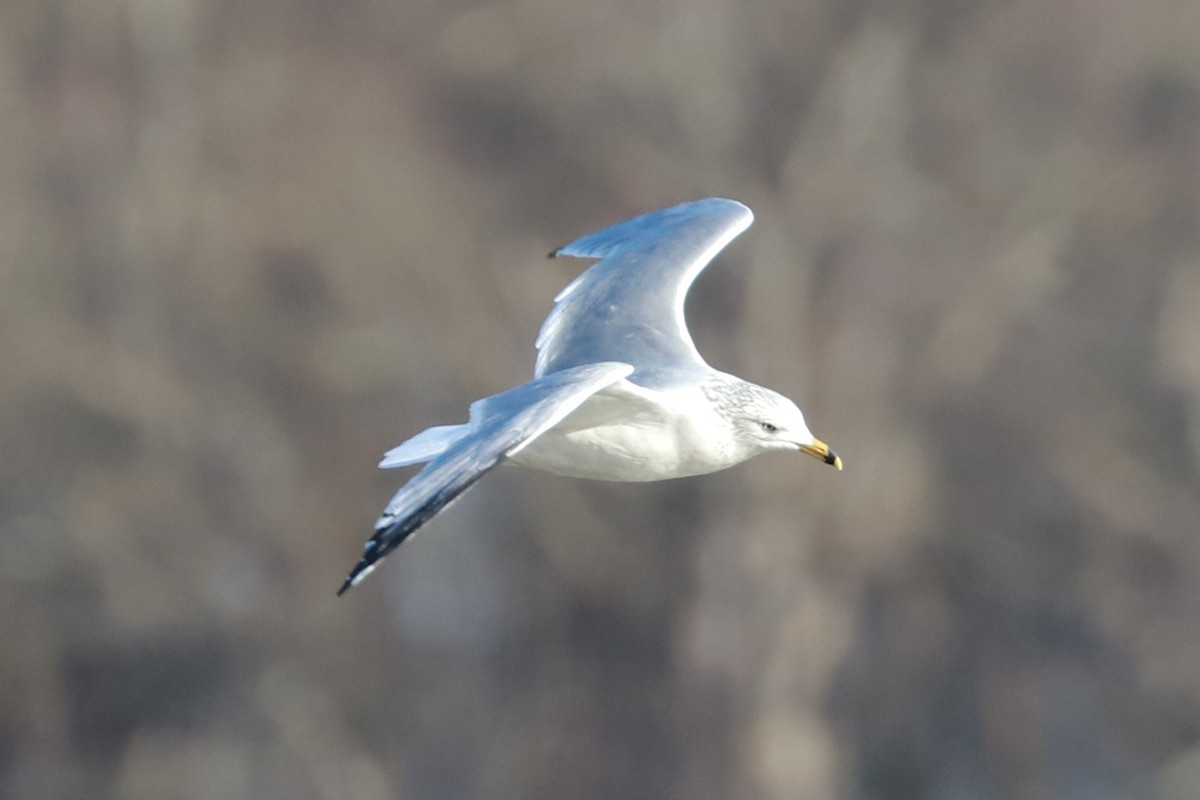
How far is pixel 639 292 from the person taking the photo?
195 inches

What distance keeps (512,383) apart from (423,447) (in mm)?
7045

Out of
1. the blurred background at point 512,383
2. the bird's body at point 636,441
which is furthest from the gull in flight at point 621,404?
the blurred background at point 512,383

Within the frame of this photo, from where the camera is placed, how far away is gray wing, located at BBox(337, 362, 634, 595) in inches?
136


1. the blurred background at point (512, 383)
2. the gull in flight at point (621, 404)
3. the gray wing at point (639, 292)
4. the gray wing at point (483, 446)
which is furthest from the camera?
the blurred background at point (512, 383)

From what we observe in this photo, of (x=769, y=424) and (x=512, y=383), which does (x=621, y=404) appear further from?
(x=512, y=383)

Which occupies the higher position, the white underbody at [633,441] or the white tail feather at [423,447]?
the white tail feather at [423,447]

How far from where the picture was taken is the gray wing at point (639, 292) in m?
4.67

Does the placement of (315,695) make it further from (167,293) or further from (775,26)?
(775,26)

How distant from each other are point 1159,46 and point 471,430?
8706 millimetres

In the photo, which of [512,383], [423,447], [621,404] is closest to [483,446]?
[423,447]

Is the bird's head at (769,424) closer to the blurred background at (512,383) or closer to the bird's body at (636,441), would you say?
the bird's body at (636,441)

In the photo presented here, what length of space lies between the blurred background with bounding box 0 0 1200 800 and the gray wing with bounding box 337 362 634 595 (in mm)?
7075

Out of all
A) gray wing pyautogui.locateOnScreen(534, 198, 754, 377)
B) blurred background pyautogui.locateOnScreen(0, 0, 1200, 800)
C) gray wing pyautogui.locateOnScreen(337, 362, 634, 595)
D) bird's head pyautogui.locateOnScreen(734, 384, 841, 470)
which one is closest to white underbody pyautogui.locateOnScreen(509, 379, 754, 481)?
bird's head pyautogui.locateOnScreen(734, 384, 841, 470)

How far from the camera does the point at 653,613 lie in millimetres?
11508
